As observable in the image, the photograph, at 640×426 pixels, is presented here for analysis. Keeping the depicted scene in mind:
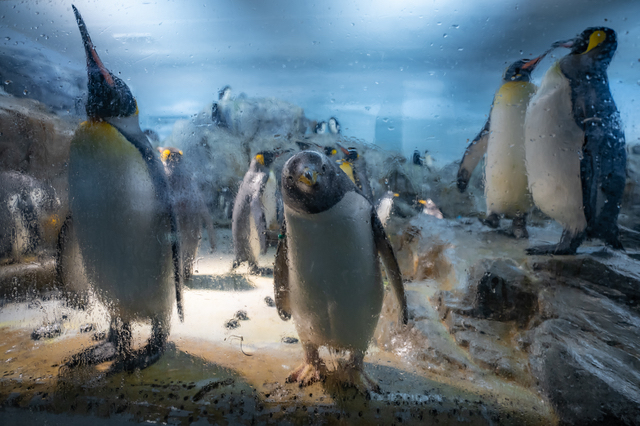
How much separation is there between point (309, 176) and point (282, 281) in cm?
38

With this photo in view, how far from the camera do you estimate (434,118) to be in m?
0.95

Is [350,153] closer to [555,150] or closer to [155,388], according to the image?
[555,150]

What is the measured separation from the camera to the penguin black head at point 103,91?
104 centimetres

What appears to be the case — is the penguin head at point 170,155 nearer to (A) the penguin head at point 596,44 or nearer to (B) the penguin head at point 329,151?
(B) the penguin head at point 329,151

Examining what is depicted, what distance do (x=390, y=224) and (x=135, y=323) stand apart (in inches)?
36.8

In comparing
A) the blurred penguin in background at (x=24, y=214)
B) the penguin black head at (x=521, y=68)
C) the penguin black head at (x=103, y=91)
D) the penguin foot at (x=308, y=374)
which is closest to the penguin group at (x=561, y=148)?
the penguin black head at (x=521, y=68)

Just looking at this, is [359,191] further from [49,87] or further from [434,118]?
[49,87]

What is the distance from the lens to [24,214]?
1.23 meters

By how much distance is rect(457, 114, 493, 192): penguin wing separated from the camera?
94cm

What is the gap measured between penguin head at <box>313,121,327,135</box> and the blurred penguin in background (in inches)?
35.7

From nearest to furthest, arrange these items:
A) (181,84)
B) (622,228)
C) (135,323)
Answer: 1. (622,228)
2. (181,84)
3. (135,323)

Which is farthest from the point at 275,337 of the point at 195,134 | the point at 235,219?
the point at 195,134

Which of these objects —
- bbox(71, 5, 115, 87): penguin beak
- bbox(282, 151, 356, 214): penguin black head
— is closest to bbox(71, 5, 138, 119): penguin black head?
bbox(71, 5, 115, 87): penguin beak

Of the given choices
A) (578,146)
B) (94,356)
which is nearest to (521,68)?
(578,146)
